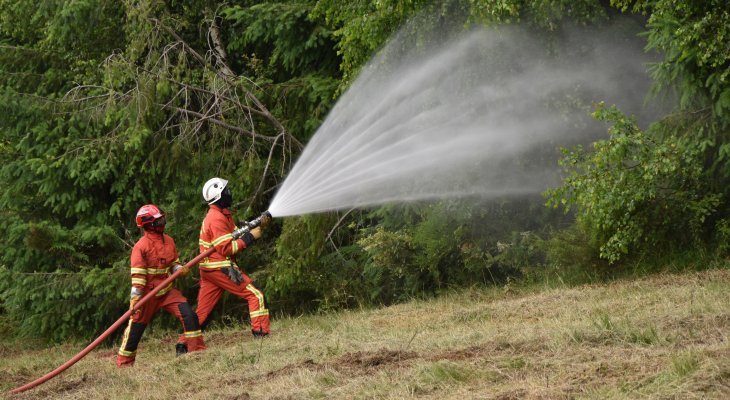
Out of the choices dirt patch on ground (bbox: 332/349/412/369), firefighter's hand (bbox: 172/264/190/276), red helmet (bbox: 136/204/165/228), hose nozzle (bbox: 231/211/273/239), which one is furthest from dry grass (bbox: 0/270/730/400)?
red helmet (bbox: 136/204/165/228)

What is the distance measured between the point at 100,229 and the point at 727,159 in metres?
9.40

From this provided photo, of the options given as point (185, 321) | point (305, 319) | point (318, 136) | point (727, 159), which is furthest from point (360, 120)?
point (727, 159)

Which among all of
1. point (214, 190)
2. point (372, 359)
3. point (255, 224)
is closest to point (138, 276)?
point (214, 190)

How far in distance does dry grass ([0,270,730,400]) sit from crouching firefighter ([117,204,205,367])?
244mm

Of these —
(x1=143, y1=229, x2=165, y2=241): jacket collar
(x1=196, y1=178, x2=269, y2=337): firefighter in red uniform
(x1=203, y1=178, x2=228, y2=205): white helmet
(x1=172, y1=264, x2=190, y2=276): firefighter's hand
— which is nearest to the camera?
(x1=172, y1=264, x2=190, y2=276): firefighter's hand

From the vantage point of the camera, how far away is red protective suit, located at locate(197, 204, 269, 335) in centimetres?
1032

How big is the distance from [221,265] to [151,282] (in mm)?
815

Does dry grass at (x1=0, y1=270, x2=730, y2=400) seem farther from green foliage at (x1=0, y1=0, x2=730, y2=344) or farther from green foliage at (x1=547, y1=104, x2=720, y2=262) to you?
green foliage at (x1=0, y1=0, x2=730, y2=344)

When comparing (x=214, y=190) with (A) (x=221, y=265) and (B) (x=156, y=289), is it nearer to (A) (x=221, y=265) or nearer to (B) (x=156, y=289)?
(A) (x=221, y=265)

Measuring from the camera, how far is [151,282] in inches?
406

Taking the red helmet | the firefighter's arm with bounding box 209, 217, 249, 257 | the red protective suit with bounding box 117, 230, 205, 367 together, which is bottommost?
the red protective suit with bounding box 117, 230, 205, 367

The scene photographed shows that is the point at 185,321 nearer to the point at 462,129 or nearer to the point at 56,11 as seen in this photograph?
the point at 462,129

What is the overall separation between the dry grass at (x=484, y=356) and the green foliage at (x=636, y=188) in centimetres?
70

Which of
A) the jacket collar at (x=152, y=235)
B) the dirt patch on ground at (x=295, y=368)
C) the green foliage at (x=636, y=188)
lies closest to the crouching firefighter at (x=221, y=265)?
the jacket collar at (x=152, y=235)
